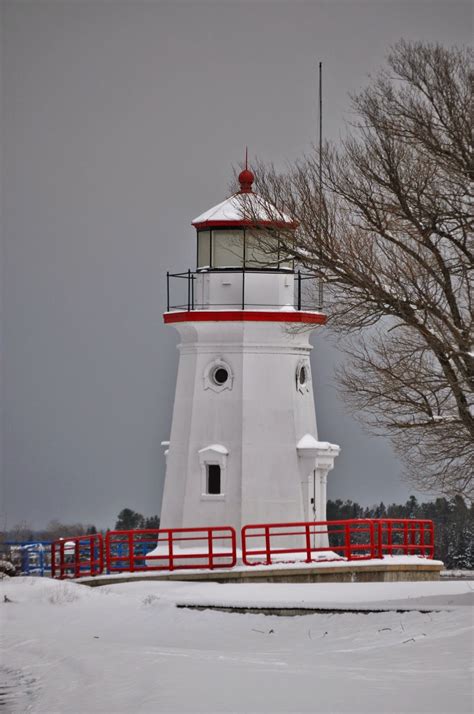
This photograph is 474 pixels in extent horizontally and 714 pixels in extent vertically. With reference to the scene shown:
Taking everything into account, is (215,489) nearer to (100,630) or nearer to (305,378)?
(305,378)

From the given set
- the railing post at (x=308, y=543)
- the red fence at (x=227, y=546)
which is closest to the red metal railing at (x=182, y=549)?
the red fence at (x=227, y=546)

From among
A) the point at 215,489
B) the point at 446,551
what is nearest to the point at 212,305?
the point at 215,489

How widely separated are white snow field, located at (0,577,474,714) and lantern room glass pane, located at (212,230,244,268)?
24.1 feet

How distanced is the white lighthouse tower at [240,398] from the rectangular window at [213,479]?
20 mm

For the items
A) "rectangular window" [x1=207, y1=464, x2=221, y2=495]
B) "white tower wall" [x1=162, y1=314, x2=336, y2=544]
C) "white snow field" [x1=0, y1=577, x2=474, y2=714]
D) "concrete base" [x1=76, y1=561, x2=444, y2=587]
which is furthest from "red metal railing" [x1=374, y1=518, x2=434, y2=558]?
"rectangular window" [x1=207, y1=464, x2=221, y2=495]

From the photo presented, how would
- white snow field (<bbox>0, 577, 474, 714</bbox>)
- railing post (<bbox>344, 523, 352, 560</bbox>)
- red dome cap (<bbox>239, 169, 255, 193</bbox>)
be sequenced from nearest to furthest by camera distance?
1. white snow field (<bbox>0, 577, 474, 714</bbox>)
2. railing post (<bbox>344, 523, 352, 560</bbox>)
3. red dome cap (<bbox>239, 169, 255, 193</bbox>)

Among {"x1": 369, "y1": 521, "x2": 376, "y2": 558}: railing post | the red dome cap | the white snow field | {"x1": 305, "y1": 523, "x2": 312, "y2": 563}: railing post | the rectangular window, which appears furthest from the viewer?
the rectangular window

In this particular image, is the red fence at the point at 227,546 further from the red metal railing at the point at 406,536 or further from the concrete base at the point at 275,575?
the concrete base at the point at 275,575

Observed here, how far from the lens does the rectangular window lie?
32.2m

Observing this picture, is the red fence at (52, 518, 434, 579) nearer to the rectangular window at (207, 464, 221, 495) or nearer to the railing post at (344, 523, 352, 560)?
the railing post at (344, 523, 352, 560)

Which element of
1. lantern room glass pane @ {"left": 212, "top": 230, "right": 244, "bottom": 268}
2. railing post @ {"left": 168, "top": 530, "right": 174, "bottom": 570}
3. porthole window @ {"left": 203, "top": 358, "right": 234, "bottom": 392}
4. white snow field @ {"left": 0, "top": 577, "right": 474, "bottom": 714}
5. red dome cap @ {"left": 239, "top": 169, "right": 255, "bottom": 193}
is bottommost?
white snow field @ {"left": 0, "top": 577, "right": 474, "bottom": 714}

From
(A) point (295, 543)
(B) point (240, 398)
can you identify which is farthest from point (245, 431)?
(A) point (295, 543)

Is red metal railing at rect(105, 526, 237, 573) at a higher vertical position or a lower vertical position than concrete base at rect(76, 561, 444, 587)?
higher

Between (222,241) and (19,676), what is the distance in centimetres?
1398
